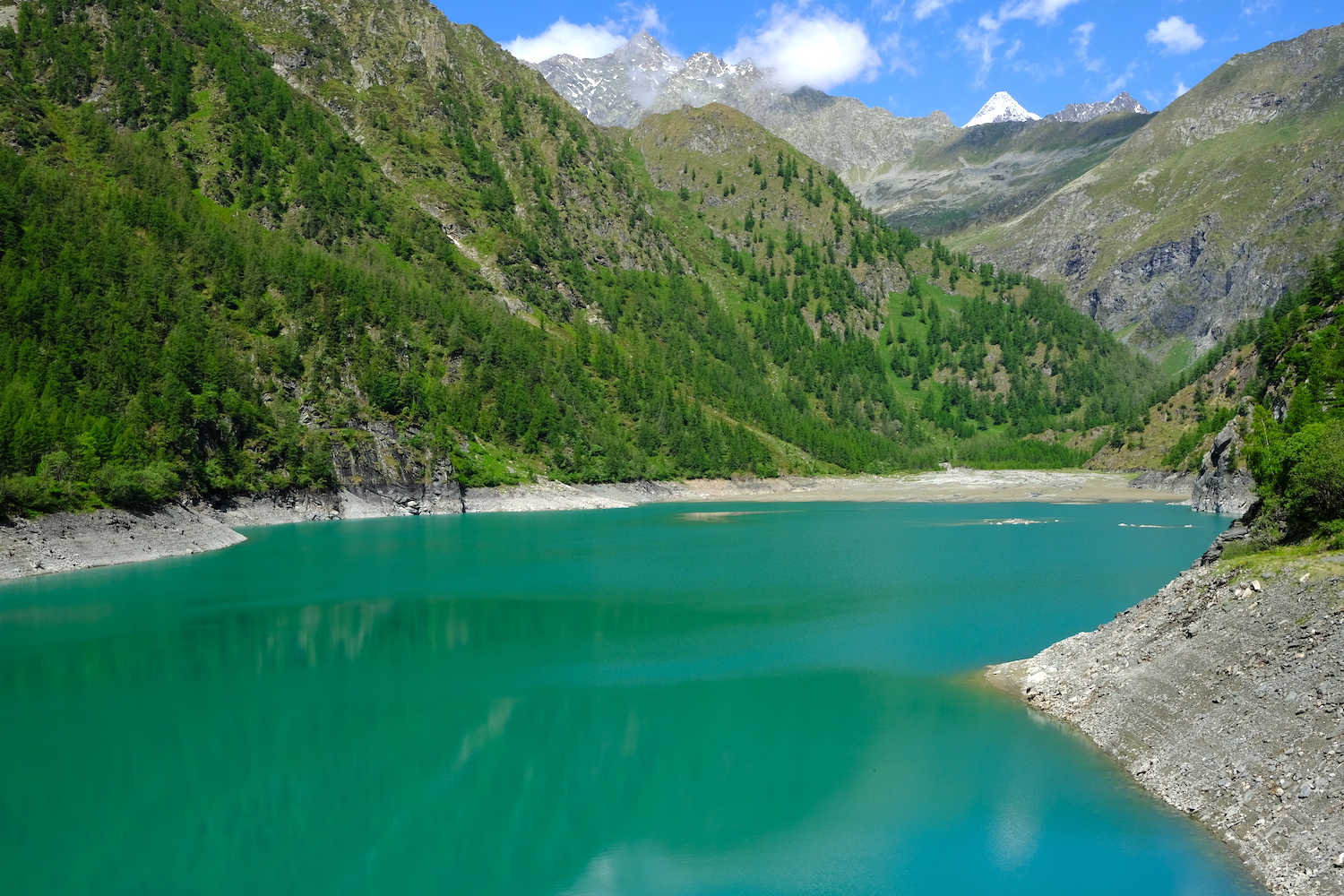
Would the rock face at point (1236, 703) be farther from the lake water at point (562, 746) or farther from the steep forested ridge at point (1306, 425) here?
the steep forested ridge at point (1306, 425)

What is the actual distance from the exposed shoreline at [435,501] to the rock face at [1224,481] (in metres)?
21.5

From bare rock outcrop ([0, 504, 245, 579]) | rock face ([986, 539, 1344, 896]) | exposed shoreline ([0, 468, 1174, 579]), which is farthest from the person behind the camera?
exposed shoreline ([0, 468, 1174, 579])

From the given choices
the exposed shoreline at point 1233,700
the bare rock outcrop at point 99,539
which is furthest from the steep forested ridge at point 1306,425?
the bare rock outcrop at point 99,539

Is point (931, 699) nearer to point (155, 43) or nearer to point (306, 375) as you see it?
point (306, 375)

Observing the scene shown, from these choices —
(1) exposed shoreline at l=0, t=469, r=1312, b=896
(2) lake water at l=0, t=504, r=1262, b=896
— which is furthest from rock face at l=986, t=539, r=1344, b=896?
(2) lake water at l=0, t=504, r=1262, b=896

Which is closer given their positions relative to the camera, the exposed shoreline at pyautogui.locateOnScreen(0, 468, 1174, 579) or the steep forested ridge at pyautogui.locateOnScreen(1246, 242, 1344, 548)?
the steep forested ridge at pyautogui.locateOnScreen(1246, 242, 1344, 548)

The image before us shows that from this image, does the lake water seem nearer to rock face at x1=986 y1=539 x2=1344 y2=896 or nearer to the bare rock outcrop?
rock face at x1=986 y1=539 x2=1344 y2=896

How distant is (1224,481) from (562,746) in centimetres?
10135

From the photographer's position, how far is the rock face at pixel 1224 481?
317 feet

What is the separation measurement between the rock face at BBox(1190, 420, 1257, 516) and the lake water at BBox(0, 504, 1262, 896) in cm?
5547

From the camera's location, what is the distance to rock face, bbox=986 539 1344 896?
16.5m

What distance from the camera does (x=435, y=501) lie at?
11300 centimetres

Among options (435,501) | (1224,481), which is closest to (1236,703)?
(1224,481)

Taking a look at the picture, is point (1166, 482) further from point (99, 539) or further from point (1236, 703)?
point (99, 539)
